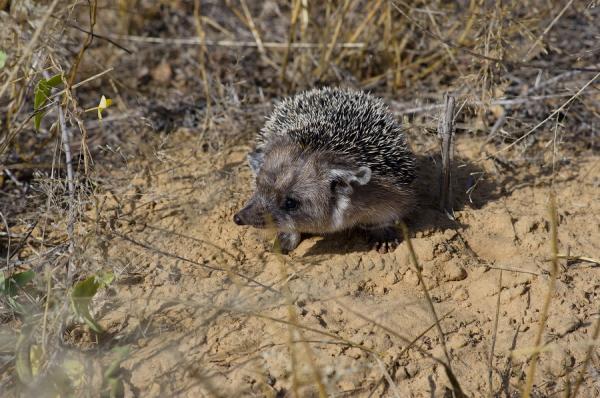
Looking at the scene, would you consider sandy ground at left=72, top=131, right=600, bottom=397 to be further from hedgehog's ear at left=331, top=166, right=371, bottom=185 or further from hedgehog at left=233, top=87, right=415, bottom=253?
hedgehog's ear at left=331, top=166, right=371, bottom=185

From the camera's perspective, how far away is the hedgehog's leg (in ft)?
21.3

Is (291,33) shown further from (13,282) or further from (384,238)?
(13,282)

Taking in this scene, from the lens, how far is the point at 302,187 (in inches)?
241

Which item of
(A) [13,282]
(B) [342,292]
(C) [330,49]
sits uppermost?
(C) [330,49]

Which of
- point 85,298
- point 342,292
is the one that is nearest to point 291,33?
point 342,292

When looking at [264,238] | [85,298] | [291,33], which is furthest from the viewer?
[291,33]

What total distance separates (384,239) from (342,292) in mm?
945

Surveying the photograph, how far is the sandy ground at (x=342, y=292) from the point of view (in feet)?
16.9

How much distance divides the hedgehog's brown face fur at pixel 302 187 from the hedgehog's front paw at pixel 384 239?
0.61 m

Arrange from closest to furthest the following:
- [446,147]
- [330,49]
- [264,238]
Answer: [446,147] → [264,238] → [330,49]

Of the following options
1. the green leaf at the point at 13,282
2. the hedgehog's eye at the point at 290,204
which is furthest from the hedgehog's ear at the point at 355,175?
the green leaf at the point at 13,282

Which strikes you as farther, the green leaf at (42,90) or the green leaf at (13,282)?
the green leaf at (42,90)

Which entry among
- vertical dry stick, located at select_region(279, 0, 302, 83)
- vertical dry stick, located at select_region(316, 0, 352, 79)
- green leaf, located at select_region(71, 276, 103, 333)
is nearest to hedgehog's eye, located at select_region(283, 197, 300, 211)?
green leaf, located at select_region(71, 276, 103, 333)

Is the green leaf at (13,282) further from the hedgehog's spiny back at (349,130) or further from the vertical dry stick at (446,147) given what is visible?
the vertical dry stick at (446,147)
